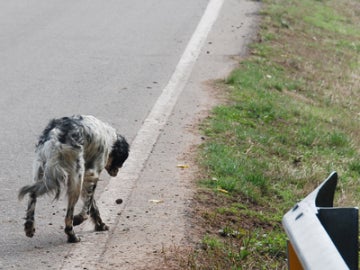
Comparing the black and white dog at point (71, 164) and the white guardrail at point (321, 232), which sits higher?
the white guardrail at point (321, 232)

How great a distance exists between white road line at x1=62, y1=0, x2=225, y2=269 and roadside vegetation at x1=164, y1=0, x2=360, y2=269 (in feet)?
1.65

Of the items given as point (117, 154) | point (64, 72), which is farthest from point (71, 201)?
point (64, 72)

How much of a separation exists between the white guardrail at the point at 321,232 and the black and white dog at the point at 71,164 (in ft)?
7.84

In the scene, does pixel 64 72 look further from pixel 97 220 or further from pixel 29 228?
pixel 29 228

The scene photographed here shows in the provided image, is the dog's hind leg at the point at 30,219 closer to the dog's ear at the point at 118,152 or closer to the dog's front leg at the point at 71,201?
the dog's front leg at the point at 71,201

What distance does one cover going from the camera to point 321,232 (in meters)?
3.04

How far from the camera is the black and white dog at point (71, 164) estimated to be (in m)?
5.55

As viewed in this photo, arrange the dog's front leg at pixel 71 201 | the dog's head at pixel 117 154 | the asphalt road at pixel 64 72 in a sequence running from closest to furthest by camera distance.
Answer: the dog's front leg at pixel 71 201 → the asphalt road at pixel 64 72 → the dog's head at pixel 117 154

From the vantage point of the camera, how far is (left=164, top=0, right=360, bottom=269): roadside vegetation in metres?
5.90

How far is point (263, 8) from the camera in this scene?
17359 millimetres

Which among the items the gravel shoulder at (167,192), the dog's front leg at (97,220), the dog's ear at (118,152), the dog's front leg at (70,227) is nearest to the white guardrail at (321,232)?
the gravel shoulder at (167,192)

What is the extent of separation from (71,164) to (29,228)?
1.58 ft

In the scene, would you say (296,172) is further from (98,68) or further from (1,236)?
(98,68)

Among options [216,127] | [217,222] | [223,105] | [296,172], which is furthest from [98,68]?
[217,222]
